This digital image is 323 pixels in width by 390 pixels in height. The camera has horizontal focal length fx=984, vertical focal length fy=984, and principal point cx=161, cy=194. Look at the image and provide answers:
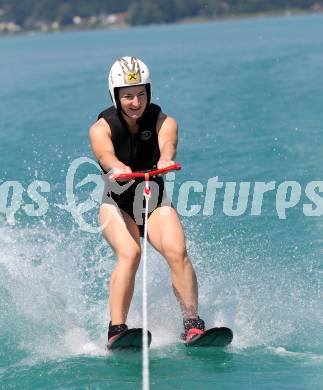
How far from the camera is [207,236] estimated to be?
8992mm

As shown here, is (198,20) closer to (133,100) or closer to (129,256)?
(133,100)

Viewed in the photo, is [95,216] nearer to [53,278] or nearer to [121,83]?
[53,278]

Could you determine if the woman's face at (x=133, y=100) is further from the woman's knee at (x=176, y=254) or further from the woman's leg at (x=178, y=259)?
the woman's knee at (x=176, y=254)

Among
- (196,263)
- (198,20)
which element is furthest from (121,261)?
(198,20)

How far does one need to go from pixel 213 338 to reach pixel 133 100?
1.61 meters

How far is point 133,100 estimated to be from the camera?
6.37m

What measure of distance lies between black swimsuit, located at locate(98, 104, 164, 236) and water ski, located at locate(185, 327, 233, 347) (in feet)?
2.92

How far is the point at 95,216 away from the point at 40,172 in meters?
2.97

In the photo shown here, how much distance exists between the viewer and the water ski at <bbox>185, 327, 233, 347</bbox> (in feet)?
19.8

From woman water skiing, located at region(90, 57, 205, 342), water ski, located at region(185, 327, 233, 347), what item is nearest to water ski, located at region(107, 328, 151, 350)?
woman water skiing, located at region(90, 57, 205, 342)

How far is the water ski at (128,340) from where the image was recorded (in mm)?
5875

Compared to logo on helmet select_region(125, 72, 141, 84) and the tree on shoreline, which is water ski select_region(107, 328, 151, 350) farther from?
the tree on shoreline

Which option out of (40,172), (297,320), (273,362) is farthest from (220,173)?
(273,362)

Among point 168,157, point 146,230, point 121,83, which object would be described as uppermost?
point 121,83
